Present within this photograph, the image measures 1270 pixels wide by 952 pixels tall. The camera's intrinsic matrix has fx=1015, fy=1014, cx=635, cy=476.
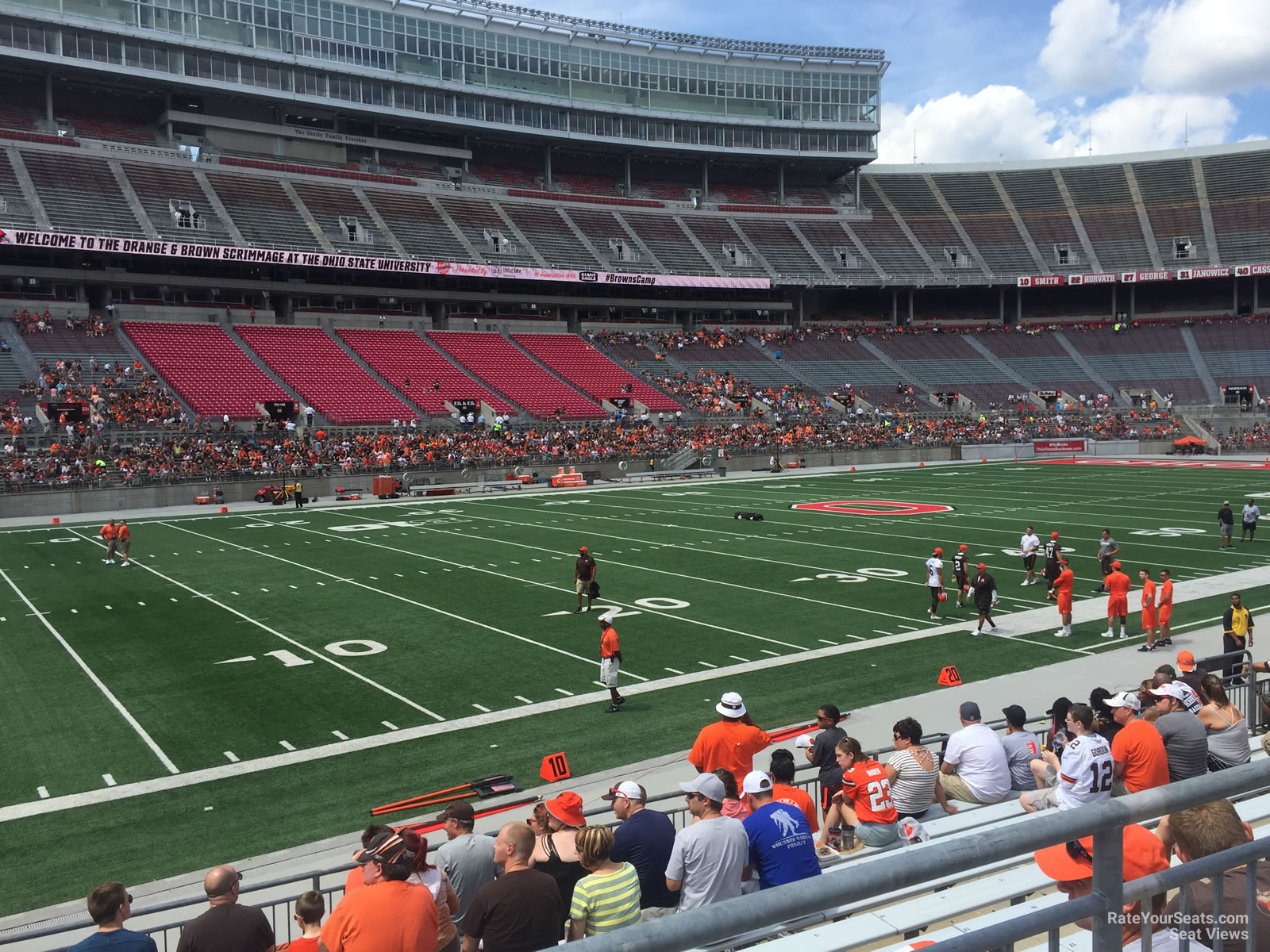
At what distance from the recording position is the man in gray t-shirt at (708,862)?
18.2 ft

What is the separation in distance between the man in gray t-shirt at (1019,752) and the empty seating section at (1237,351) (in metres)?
70.6

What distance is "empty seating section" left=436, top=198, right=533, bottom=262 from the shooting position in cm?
6881

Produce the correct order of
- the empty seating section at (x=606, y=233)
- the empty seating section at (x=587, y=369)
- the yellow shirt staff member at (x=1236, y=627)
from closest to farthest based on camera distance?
the yellow shirt staff member at (x=1236, y=627), the empty seating section at (x=587, y=369), the empty seating section at (x=606, y=233)

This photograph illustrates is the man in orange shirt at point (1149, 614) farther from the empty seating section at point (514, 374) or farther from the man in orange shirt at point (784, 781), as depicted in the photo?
the empty seating section at point (514, 374)

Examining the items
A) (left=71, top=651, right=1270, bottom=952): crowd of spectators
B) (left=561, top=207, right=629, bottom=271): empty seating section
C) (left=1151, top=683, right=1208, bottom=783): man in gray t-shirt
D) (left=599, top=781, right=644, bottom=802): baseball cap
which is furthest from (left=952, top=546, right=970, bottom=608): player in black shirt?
(left=561, top=207, right=629, bottom=271): empty seating section

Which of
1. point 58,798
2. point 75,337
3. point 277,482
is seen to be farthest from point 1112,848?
point 75,337

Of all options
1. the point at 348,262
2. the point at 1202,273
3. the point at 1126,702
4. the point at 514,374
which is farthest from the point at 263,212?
the point at 1202,273

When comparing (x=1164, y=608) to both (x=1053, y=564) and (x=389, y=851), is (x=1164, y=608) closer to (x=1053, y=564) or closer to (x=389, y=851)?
(x=1053, y=564)

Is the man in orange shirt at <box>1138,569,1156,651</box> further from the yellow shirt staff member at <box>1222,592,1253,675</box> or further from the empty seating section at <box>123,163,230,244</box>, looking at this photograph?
the empty seating section at <box>123,163,230,244</box>

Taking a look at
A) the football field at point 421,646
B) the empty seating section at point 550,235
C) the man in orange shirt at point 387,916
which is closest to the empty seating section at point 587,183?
the empty seating section at point 550,235

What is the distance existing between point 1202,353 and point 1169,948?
81.9m

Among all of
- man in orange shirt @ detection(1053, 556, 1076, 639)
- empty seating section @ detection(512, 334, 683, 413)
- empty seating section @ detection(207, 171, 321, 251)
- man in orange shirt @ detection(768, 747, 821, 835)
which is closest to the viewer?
man in orange shirt @ detection(768, 747, 821, 835)

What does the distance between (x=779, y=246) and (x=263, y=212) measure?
127 ft

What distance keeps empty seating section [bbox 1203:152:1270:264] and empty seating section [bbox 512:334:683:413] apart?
46715 mm
